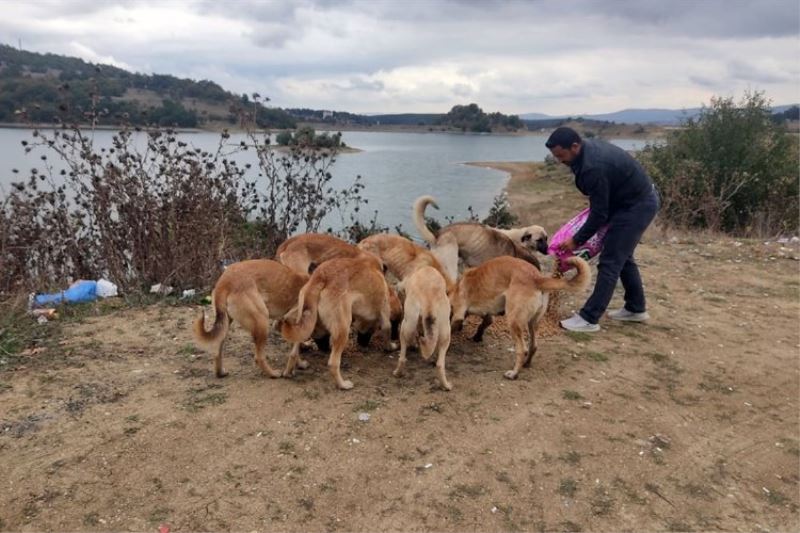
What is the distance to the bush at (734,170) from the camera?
15.9 meters

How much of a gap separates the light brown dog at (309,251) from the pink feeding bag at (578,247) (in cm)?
247

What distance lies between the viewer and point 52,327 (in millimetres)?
6227

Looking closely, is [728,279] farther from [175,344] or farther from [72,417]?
[72,417]

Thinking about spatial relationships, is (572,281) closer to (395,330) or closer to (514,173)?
(395,330)

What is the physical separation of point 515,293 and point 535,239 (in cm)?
238

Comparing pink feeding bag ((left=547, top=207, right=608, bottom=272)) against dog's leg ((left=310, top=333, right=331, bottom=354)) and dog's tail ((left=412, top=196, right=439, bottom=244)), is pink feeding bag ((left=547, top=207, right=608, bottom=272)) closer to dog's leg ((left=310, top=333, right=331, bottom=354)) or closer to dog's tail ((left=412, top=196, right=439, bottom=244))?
dog's tail ((left=412, top=196, right=439, bottom=244))

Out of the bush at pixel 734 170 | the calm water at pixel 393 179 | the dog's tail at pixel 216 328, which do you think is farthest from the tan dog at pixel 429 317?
the bush at pixel 734 170

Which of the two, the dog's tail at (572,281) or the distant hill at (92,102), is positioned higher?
the distant hill at (92,102)

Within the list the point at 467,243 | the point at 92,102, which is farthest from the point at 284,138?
the point at 467,243

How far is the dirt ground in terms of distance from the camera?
3.54m

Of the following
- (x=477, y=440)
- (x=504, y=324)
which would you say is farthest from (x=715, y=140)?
(x=477, y=440)

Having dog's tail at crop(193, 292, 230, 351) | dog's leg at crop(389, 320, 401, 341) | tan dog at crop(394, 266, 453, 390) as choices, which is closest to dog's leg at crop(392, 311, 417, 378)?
tan dog at crop(394, 266, 453, 390)

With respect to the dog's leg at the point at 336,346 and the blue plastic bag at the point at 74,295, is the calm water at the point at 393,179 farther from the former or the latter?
the dog's leg at the point at 336,346

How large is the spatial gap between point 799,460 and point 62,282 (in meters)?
8.74
